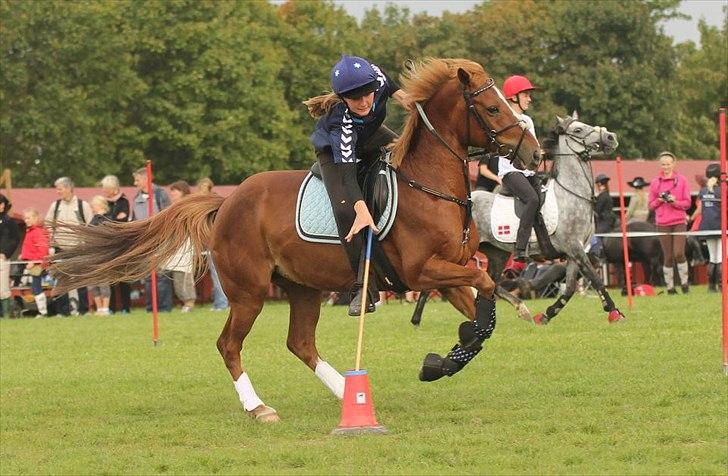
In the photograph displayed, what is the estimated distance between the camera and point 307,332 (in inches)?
444

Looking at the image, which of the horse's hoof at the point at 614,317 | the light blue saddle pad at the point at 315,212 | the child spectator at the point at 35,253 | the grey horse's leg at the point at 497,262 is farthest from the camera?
the child spectator at the point at 35,253

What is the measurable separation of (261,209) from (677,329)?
6332 mm

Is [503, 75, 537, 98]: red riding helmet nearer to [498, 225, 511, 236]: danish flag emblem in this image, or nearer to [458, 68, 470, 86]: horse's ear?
[498, 225, 511, 236]: danish flag emblem

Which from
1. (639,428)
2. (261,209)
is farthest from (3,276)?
(639,428)

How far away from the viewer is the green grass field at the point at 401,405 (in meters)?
8.32

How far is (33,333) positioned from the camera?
20.2 m

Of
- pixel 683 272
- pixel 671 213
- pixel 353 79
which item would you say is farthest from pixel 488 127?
pixel 683 272

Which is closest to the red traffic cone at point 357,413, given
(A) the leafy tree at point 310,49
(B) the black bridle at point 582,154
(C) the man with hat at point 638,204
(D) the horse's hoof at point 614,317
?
(D) the horse's hoof at point 614,317

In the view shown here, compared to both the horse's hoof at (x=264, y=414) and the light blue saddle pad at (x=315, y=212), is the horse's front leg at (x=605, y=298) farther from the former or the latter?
the horse's hoof at (x=264, y=414)

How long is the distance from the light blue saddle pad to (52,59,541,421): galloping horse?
68 mm

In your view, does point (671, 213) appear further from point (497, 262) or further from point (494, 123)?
point (494, 123)

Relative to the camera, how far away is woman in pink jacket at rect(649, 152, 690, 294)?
2423 cm

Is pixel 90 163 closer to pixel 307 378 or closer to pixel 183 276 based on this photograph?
pixel 183 276

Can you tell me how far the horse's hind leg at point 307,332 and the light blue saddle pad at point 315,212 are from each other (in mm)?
831
